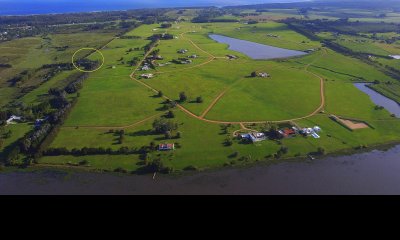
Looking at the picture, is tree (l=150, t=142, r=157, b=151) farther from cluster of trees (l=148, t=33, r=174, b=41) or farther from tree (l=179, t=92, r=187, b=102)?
cluster of trees (l=148, t=33, r=174, b=41)

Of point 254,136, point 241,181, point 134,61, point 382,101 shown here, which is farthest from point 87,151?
point 382,101

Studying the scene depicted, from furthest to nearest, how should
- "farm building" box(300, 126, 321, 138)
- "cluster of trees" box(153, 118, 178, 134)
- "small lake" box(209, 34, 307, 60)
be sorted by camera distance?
"small lake" box(209, 34, 307, 60)
"cluster of trees" box(153, 118, 178, 134)
"farm building" box(300, 126, 321, 138)

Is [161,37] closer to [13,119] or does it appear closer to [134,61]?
[134,61]

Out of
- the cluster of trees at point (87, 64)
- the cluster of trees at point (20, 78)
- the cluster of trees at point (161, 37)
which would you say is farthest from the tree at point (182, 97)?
the cluster of trees at point (161, 37)

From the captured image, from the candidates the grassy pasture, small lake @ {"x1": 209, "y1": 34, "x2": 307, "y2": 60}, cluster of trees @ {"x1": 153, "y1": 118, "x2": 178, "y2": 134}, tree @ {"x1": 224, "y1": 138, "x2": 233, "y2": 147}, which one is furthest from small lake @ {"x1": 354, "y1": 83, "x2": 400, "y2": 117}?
cluster of trees @ {"x1": 153, "y1": 118, "x2": 178, "y2": 134}
